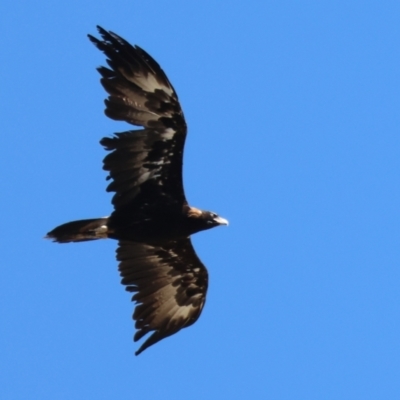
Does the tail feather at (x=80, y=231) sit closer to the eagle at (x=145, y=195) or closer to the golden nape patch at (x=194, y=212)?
the eagle at (x=145, y=195)

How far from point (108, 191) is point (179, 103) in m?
1.48

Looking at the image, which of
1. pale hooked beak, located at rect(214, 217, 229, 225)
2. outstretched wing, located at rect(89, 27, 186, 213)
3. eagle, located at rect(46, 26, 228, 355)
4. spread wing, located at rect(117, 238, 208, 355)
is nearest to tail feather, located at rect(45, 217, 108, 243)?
eagle, located at rect(46, 26, 228, 355)

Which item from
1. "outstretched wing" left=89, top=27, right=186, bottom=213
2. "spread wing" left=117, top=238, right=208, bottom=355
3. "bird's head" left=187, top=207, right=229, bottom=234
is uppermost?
"outstretched wing" left=89, top=27, right=186, bottom=213

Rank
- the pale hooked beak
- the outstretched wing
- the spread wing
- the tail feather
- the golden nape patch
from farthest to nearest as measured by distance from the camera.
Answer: the spread wing
the pale hooked beak
the golden nape patch
the tail feather
the outstretched wing

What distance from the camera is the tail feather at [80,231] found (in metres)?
14.9

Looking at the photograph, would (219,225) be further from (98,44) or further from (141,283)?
(98,44)

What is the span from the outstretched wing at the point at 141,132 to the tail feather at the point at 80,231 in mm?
315

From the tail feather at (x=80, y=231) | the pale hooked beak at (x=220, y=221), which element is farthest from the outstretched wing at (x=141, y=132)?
the pale hooked beak at (x=220, y=221)

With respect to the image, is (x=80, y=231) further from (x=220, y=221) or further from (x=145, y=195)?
(x=220, y=221)

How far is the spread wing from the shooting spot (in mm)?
16156

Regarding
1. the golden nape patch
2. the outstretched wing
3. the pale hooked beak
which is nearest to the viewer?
the outstretched wing

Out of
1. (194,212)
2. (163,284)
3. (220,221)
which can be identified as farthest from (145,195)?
(163,284)

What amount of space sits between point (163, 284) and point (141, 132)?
2.65 metres

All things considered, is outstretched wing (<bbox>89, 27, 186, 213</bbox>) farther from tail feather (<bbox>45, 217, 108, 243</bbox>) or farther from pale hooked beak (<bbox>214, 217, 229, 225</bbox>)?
pale hooked beak (<bbox>214, 217, 229, 225</bbox>)
